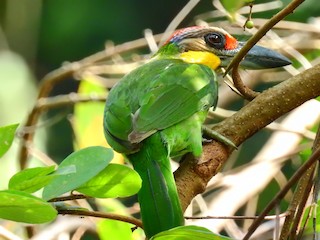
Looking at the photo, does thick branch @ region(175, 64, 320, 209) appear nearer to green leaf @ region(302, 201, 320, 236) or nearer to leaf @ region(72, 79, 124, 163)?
green leaf @ region(302, 201, 320, 236)

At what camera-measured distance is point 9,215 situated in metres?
1.05

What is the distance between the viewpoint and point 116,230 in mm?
1812

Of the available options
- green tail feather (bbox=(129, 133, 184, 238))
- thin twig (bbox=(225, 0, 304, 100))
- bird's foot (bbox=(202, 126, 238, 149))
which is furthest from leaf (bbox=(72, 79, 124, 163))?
thin twig (bbox=(225, 0, 304, 100))

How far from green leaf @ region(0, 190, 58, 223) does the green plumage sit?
0.34 m

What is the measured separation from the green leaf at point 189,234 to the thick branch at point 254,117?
0.46 m

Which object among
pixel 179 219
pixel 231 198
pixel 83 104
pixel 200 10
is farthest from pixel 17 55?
pixel 179 219

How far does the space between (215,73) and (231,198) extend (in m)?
0.45

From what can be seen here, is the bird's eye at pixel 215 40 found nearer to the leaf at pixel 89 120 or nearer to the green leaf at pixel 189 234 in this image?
the leaf at pixel 89 120

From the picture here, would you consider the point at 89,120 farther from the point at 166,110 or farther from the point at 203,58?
the point at 166,110

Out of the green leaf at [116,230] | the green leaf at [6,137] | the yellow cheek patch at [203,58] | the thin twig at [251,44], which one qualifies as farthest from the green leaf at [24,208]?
the yellow cheek patch at [203,58]

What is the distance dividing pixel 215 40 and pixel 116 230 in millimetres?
714

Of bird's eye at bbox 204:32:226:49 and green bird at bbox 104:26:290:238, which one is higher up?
bird's eye at bbox 204:32:226:49

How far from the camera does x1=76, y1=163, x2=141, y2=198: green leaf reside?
116 cm

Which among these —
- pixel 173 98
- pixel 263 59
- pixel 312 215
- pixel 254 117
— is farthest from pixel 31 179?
pixel 263 59
